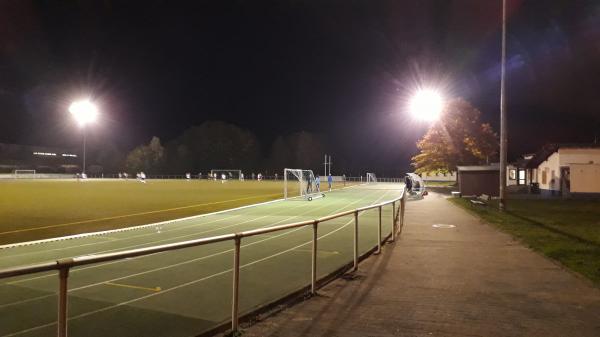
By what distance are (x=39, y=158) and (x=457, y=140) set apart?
388 ft

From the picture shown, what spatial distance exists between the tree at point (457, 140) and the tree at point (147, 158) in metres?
86.3

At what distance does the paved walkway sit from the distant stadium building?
120 meters

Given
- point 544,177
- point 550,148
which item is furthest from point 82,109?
point 550,148

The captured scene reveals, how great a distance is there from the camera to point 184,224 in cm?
1819

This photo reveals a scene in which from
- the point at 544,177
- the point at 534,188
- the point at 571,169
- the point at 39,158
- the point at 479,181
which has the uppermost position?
the point at 39,158

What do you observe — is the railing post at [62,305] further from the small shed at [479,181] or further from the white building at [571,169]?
the white building at [571,169]

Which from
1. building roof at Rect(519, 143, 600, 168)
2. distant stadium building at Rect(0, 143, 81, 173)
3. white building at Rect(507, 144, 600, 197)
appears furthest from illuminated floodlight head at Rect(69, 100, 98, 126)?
white building at Rect(507, 144, 600, 197)

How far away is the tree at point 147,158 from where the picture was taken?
123 meters

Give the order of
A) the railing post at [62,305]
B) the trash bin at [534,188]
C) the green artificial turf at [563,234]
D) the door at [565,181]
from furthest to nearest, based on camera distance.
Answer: the trash bin at [534,188]
the door at [565,181]
the green artificial turf at [563,234]
the railing post at [62,305]

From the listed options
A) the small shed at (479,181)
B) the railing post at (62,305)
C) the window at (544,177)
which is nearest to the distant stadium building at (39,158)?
the small shed at (479,181)

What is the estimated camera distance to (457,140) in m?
53.1

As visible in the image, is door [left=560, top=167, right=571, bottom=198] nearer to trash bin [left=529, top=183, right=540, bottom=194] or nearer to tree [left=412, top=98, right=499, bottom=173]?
trash bin [left=529, top=183, right=540, bottom=194]

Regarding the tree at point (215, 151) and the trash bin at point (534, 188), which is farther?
the tree at point (215, 151)

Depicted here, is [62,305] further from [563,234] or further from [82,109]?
[82,109]
